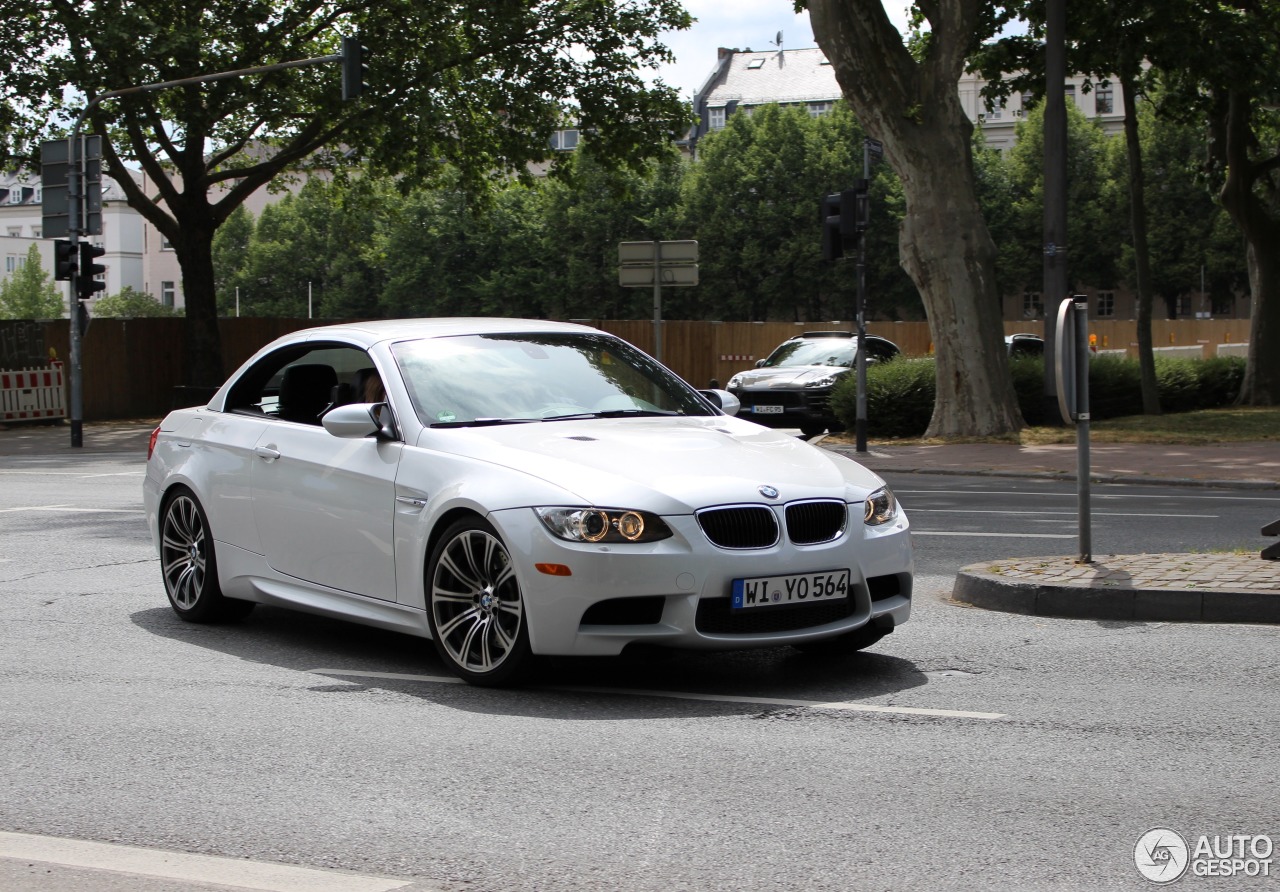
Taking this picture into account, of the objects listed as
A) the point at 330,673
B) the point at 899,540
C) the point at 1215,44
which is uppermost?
the point at 1215,44

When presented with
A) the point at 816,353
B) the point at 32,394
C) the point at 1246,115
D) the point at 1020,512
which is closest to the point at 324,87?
the point at 32,394

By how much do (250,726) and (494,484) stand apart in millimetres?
1292

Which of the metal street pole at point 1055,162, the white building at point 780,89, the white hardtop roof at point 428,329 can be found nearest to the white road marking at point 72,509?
the white hardtop roof at point 428,329

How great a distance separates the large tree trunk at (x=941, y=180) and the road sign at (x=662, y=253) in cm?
305

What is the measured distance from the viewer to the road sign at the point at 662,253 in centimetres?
2416

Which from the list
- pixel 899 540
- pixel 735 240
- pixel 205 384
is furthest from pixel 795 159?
pixel 899 540

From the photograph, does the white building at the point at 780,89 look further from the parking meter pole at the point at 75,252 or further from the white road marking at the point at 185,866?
the white road marking at the point at 185,866

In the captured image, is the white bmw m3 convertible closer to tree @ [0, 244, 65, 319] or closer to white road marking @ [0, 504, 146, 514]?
white road marking @ [0, 504, 146, 514]

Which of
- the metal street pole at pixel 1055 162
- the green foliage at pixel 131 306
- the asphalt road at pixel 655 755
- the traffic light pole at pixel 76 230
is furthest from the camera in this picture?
the green foliage at pixel 131 306

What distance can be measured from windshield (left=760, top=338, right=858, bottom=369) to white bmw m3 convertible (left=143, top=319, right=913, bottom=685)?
63.9 feet

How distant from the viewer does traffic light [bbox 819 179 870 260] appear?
21641mm

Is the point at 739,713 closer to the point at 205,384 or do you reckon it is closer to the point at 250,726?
the point at 250,726

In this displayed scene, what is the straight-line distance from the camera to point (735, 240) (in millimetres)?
80750

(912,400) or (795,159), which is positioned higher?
(795,159)
